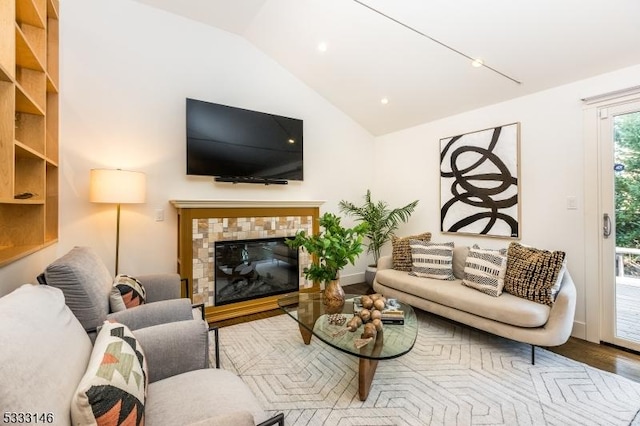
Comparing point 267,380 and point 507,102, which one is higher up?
point 507,102

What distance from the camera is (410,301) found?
3111mm

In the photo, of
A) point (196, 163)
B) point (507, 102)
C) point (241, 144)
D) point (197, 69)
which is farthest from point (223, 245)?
point (507, 102)

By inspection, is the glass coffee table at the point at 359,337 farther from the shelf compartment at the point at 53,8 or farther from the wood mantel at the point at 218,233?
the shelf compartment at the point at 53,8

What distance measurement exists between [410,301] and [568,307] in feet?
4.22

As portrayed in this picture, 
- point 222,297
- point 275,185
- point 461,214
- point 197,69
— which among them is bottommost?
point 222,297

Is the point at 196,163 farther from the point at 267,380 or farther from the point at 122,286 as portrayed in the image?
the point at 267,380

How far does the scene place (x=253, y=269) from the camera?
3545 mm

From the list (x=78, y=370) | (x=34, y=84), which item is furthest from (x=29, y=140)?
(x=78, y=370)

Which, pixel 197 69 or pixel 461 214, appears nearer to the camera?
pixel 197 69

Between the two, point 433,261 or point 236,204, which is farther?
point 236,204

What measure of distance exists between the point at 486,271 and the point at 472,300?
34cm

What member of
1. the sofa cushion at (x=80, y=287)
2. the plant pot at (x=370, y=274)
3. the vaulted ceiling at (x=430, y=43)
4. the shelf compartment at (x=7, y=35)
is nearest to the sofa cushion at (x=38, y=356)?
the sofa cushion at (x=80, y=287)

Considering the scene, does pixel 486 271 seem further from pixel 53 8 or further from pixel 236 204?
pixel 53 8

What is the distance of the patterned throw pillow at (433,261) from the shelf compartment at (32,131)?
3.33 meters
